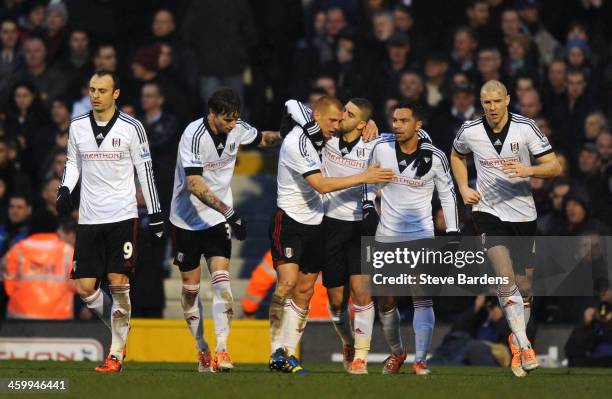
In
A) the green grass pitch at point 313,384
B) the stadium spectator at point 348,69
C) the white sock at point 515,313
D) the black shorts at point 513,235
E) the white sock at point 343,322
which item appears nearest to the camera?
the green grass pitch at point 313,384

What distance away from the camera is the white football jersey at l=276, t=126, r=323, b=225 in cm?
1452

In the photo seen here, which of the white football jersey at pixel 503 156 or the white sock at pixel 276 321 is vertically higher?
the white football jersey at pixel 503 156

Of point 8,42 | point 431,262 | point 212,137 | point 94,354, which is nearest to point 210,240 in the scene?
point 212,137

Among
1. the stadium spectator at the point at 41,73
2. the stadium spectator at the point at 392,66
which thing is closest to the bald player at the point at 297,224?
the stadium spectator at the point at 392,66

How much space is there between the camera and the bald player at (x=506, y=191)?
46.6 feet

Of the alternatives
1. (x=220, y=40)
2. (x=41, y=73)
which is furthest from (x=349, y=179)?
(x=41, y=73)

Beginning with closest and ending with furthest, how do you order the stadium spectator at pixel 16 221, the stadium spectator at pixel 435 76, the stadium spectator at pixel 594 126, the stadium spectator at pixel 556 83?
the stadium spectator at pixel 594 126
the stadium spectator at pixel 16 221
the stadium spectator at pixel 556 83
the stadium spectator at pixel 435 76

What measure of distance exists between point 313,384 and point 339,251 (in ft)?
6.50

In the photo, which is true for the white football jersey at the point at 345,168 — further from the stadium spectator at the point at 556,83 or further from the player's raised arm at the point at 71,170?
the stadium spectator at the point at 556,83

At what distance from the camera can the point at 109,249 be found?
14383 mm

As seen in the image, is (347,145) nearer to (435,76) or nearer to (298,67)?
(435,76)

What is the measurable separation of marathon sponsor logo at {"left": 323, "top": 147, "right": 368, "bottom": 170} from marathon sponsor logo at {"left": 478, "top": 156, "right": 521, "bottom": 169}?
1084mm

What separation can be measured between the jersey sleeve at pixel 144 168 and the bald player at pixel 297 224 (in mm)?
1167

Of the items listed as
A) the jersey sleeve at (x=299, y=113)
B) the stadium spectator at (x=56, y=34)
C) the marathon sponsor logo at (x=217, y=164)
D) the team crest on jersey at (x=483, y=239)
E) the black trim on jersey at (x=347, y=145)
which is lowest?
the team crest on jersey at (x=483, y=239)
